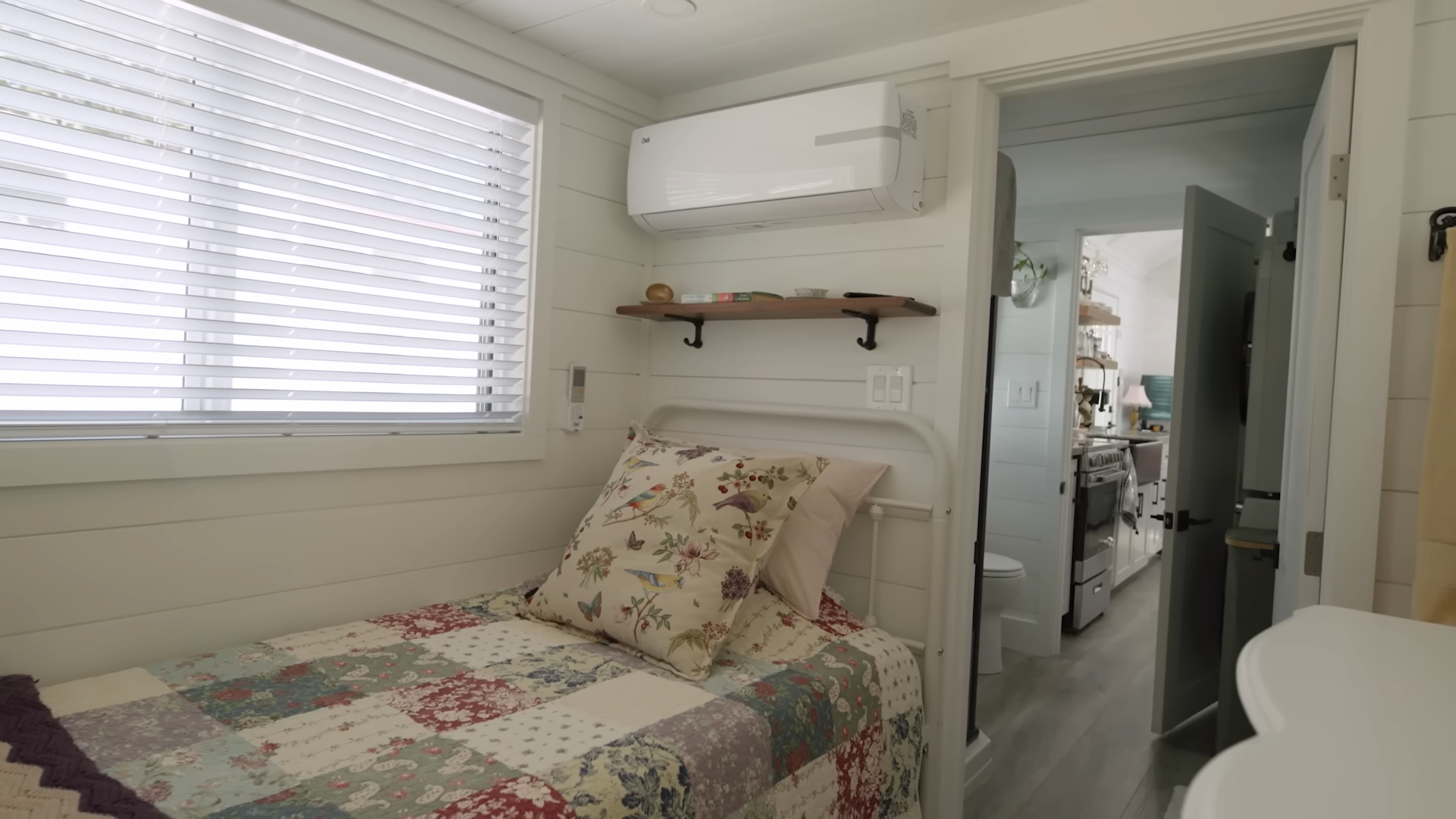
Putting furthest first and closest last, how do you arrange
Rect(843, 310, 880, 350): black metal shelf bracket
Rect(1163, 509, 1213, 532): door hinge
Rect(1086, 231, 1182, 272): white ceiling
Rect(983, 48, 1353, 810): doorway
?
Rect(1086, 231, 1182, 272): white ceiling < Rect(1163, 509, 1213, 532): door hinge < Rect(983, 48, 1353, 810): doorway < Rect(843, 310, 880, 350): black metal shelf bracket

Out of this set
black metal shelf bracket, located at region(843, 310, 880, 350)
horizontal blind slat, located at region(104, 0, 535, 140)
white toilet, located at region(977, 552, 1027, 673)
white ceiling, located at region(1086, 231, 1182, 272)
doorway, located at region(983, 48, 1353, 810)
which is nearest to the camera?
horizontal blind slat, located at region(104, 0, 535, 140)

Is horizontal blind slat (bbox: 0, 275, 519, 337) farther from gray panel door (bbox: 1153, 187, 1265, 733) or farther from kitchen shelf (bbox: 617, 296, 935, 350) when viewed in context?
gray panel door (bbox: 1153, 187, 1265, 733)

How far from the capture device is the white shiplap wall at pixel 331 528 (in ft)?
5.12

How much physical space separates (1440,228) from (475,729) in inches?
77.7

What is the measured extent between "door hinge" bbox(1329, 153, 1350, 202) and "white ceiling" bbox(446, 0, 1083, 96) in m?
0.68

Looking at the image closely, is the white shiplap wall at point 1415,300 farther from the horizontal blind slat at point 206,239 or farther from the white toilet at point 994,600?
the horizontal blind slat at point 206,239

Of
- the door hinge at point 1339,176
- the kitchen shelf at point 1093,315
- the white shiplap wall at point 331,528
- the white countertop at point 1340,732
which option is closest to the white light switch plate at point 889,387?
the white shiplap wall at point 331,528

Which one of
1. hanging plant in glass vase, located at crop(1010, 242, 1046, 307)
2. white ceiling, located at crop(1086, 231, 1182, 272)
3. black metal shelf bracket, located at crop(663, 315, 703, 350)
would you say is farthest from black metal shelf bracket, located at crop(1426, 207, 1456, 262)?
white ceiling, located at crop(1086, 231, 1182, 272)

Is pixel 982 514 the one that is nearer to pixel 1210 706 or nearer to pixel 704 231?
pixel 704 231

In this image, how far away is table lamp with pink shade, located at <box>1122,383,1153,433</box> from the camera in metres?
7.26

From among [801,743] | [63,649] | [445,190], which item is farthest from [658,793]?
[445,190]

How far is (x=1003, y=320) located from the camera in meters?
4.12

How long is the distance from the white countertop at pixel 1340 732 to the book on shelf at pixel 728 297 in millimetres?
1707

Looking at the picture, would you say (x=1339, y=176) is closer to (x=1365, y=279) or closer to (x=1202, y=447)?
(x=1365, y=279)
